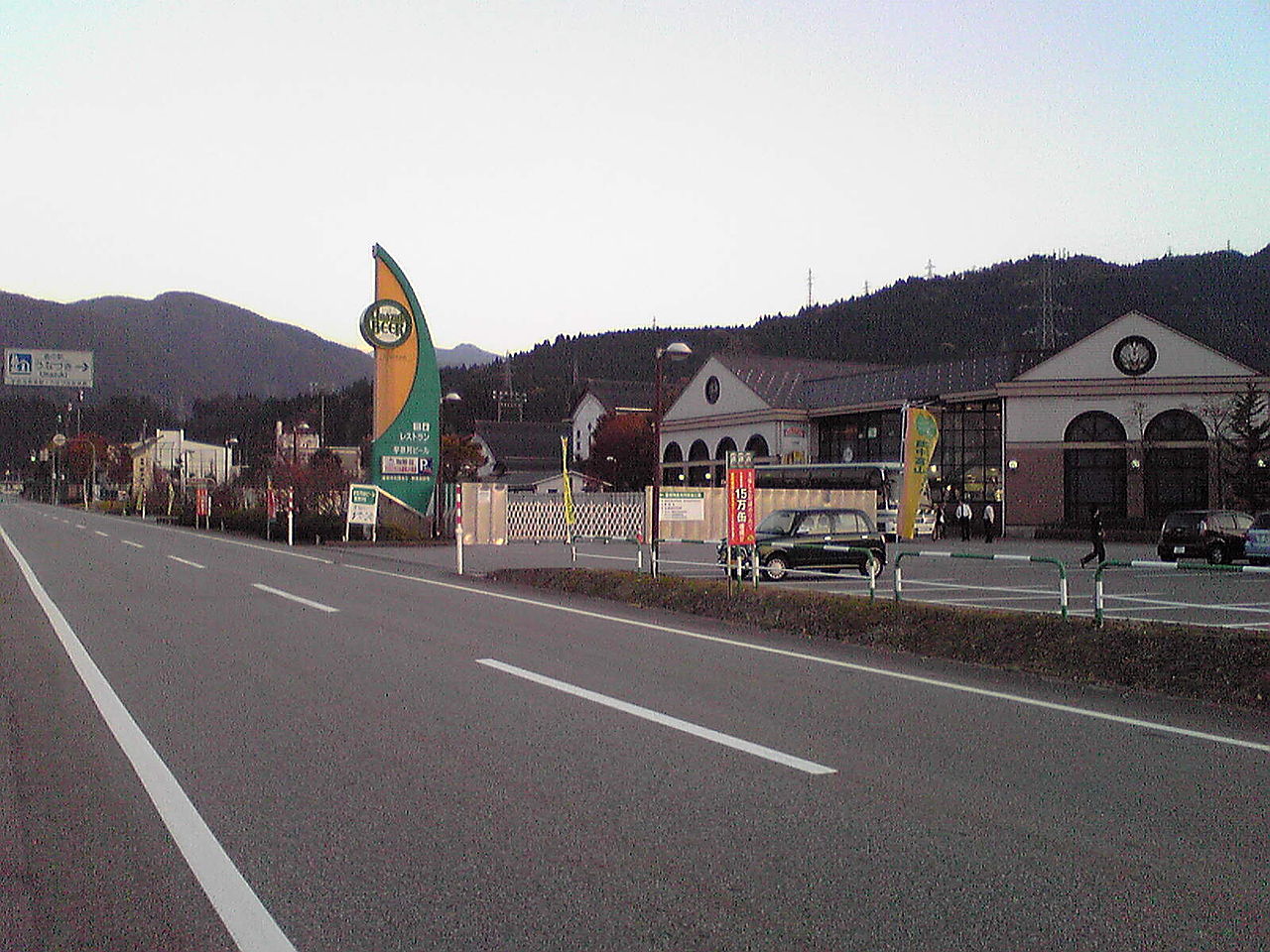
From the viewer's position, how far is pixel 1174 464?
43.6 metres

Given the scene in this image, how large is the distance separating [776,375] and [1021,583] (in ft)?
138

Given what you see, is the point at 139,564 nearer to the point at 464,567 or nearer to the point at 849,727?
the point at 464,567

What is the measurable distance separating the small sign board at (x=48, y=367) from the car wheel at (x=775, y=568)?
16.8m

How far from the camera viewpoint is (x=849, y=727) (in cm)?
700

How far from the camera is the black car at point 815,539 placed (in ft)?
70.9

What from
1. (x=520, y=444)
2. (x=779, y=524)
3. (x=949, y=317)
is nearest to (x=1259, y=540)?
(x=779, y=524)

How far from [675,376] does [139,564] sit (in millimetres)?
110047

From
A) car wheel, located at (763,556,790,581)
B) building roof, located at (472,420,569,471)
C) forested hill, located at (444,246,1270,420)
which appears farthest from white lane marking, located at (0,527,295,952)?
forested hill, located at (444,246,1270,420)

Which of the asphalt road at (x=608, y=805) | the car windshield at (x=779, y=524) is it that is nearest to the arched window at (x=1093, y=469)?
the car windshield at (x=779, y=524)

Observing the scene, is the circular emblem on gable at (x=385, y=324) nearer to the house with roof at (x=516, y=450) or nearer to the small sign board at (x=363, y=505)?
→ the small sign board at (x=363, y=505)

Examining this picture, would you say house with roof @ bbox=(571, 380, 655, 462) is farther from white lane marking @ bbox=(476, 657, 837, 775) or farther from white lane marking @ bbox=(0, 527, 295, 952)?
white lane marking @ bbox=(0, 527, 295, 952)

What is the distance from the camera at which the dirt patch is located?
8703mm

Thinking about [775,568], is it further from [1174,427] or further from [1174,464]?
[1174,427]

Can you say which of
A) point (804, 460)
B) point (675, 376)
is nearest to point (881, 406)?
point (804, 460)
